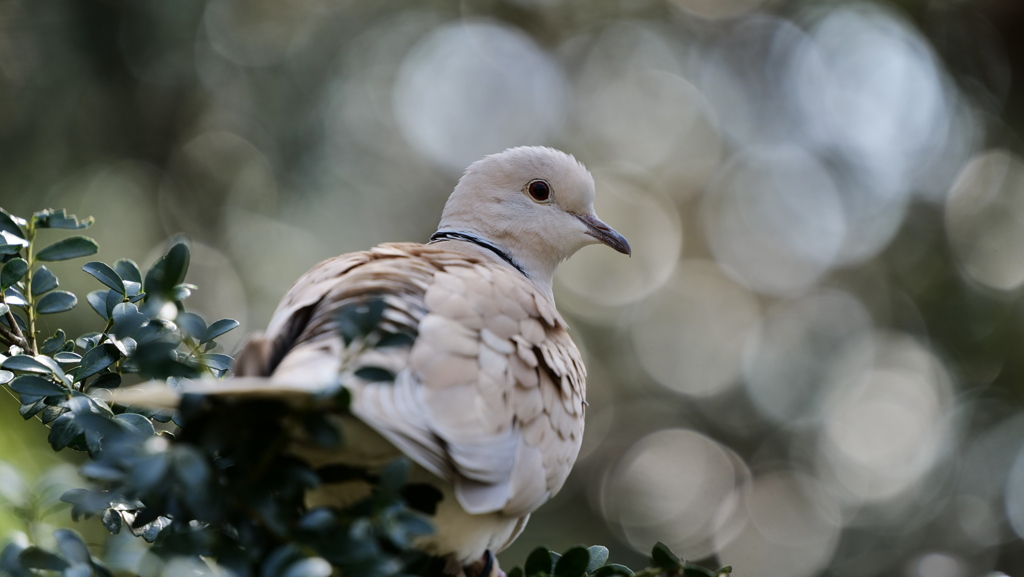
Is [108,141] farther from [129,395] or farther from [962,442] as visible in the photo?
[962,442]

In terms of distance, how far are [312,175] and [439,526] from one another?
507 centimetres

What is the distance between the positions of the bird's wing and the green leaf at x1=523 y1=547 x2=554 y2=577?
102 millimetres

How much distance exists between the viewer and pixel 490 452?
1.68 m

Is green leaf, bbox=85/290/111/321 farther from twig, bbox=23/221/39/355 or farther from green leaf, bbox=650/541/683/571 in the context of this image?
green leaf, bbox=650/541/683/571

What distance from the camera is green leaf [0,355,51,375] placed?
5.74 feet

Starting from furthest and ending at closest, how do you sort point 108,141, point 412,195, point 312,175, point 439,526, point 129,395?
point 412,195
point 312,175
point 108,141
point 439,526
point 129,395

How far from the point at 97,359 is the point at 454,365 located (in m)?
A: 0.79

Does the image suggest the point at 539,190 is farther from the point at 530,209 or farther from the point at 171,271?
the point at 171,271

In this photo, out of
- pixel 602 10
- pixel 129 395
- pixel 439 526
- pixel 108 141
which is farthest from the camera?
pixel 602 10

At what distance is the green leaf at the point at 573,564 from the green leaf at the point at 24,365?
1.09 metres

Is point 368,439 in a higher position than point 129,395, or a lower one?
lower

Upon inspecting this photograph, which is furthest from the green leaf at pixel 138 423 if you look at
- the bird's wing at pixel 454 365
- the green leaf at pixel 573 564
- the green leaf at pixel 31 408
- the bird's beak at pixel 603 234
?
the bird's beak at pixel 603 234

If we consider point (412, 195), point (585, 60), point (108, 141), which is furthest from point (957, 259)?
point (108, 141)

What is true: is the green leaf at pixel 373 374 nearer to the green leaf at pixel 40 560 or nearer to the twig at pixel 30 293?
the green leaf at pixel 40 560
